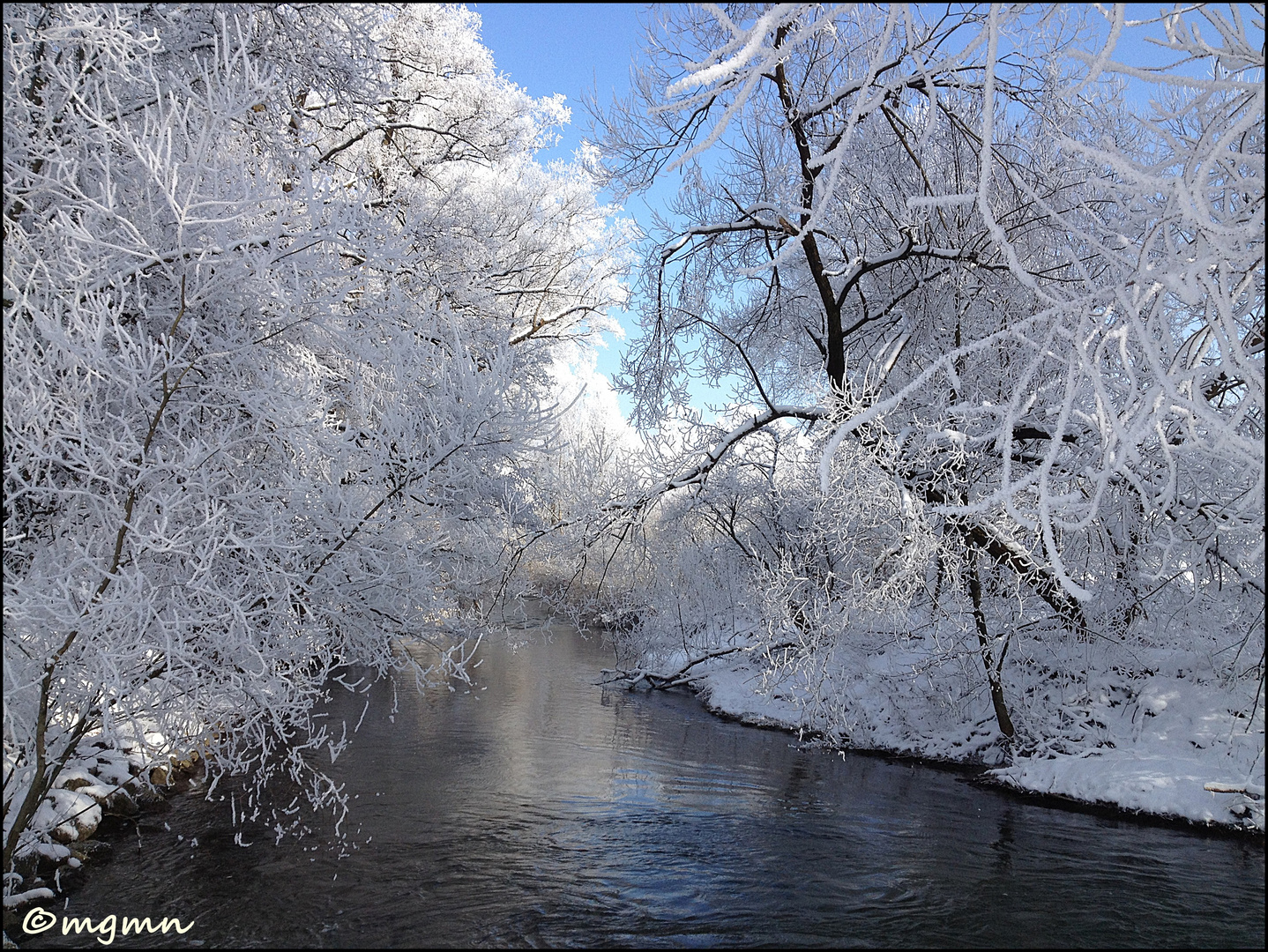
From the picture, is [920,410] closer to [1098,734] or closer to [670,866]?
[1098,734]

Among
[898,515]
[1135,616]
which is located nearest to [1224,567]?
[1135,616]

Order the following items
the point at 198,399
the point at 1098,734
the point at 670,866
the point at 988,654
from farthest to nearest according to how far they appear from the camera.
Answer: the point at 988,654 → the point at 1098,734 → the point at 670,866 → the point at 198,399

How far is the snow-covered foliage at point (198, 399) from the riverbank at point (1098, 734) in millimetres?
6318

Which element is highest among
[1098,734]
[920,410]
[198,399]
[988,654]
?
[920,410]

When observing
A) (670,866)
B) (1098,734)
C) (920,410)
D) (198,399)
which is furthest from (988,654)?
(198,399)

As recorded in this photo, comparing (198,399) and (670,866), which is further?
(670,866)

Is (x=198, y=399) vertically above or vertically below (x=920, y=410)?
below

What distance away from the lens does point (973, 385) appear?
31.1 ft

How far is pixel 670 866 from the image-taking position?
21.7 ft

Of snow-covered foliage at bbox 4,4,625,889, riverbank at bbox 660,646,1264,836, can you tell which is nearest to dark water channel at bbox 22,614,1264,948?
riverbank at bbox 660,646,1264,836

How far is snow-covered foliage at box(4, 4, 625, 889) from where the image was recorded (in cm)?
430

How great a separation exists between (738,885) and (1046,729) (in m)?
5.39

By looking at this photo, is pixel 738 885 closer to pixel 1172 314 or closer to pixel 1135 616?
pixel 1172 314

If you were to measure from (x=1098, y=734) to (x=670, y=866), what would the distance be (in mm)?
5712
